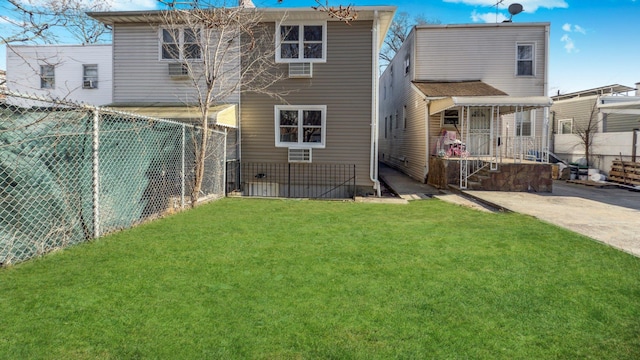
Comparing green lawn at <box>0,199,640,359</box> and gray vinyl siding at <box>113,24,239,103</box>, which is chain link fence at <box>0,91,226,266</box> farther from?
gray vinyl siding at <box>113,24,239,103</box>

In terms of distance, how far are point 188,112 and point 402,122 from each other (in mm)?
10854

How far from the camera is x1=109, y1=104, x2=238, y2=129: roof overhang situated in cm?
1035

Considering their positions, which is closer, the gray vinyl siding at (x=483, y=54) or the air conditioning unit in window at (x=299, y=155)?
the air conditioning unit in window at (x=299, y=155)

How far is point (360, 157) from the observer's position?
11766 millimetres

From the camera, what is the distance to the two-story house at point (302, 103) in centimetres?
1155

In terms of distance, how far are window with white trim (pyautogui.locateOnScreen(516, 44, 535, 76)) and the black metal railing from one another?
8.73 metres

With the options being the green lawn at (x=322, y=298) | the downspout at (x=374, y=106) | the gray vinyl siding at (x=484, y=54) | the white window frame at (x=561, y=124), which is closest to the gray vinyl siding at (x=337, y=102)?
the downspout at (x=374, y=106)

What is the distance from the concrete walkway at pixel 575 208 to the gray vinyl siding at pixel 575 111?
8.46 m

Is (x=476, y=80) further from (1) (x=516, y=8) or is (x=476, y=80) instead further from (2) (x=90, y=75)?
(2) (x=90, y=75)

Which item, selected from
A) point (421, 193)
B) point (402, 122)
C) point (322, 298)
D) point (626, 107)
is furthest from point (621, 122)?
point (322, 298)

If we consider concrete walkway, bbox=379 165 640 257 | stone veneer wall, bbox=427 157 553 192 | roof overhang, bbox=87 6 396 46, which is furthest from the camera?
stone veneer wall, bbox=427 157 553 192

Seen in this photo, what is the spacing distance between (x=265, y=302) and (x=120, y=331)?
107 centimetres

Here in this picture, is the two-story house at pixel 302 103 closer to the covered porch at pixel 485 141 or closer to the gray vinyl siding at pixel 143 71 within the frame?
the gray vinyl siding at pixel 143 71

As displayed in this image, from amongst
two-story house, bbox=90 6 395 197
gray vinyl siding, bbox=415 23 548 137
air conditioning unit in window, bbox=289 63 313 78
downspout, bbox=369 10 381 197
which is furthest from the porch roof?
air conditioning unit in window, bbox=289 63 313 78
